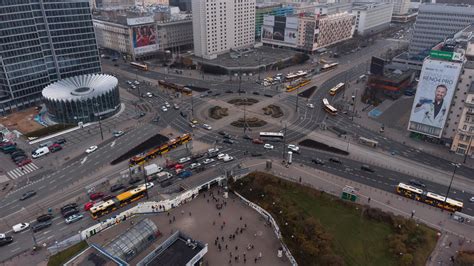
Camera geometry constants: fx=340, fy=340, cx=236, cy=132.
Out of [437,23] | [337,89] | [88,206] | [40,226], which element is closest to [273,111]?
[337,89]

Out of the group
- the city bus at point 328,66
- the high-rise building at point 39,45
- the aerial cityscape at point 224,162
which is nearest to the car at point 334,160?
the aerial cityscape at point 224,162

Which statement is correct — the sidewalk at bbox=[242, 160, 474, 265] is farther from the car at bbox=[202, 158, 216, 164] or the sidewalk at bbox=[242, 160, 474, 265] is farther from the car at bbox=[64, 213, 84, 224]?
the car at bbox=[64, 213, 84, 224]

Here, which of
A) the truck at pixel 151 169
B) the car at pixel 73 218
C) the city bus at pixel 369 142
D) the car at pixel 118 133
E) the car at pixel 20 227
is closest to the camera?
the car at pixel 20 227

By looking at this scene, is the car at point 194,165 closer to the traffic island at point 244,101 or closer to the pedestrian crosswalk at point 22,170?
the pedestrian crosswalk at point 22,170

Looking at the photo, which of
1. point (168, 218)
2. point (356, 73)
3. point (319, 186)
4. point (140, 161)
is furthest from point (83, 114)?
point (356, 73)

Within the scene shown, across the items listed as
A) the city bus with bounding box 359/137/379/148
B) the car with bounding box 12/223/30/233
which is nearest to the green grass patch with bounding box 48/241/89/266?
the car with bounding box 12/223/30/233

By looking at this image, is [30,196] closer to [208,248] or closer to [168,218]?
[168,218]
